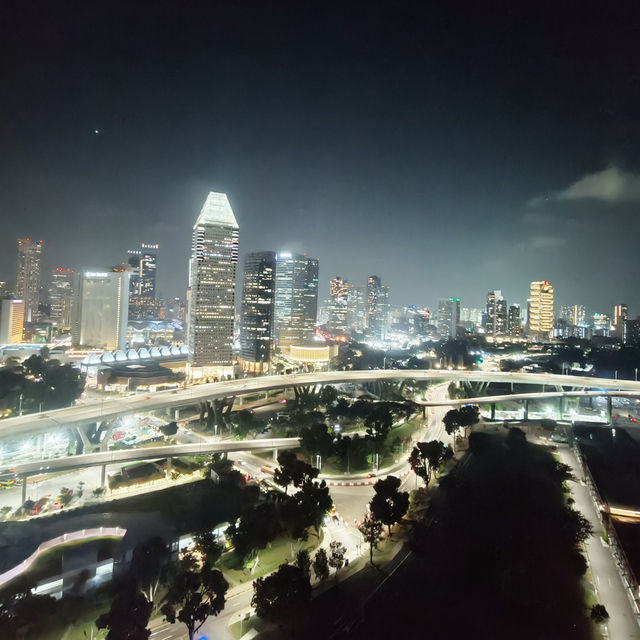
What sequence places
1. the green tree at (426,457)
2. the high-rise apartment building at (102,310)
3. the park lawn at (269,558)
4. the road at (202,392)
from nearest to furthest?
the park lawn at (269,558) < the road at (202,392) < the green tree at (426,457) < the high-rise apartment building at (102,310)

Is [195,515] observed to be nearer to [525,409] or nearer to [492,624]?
[492,624]

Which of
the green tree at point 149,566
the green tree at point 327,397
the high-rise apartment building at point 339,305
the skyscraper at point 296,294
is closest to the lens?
the green tree at point 149,566

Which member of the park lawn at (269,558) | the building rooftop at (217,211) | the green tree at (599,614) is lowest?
the park lawn at (269,558)

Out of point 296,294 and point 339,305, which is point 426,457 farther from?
point 339,305

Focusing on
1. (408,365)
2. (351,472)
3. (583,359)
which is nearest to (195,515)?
(351,472)

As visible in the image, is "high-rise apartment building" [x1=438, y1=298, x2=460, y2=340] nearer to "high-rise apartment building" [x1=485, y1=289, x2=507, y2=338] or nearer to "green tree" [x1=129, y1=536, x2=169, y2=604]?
"high-rise apartment building" [x1=485, y1=289, x2=507, y2=338]

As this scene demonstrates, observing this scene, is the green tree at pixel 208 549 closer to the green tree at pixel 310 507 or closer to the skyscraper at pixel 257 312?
the green tree at pixel 310 507

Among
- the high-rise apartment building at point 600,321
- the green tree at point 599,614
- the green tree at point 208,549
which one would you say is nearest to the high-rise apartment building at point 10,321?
the green tree at point 208,549
